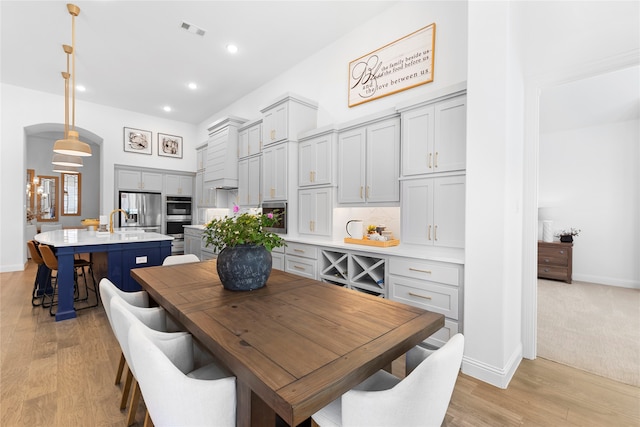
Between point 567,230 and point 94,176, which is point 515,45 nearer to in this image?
point 567,230

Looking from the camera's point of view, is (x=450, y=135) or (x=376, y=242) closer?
(x=450, y=135)

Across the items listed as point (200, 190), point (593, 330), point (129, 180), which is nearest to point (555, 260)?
point (593, 330)

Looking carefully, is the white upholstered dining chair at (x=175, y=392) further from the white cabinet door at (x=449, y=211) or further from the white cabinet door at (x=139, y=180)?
the white cabinet door at (x=139, y=180)

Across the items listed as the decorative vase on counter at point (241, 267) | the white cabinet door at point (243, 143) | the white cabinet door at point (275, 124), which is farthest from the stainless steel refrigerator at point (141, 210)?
the decorative vase on counter at point (241, 267)

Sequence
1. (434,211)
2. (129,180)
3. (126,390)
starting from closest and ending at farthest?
1. (126,390)
2. (434,211)
3. (129,180)

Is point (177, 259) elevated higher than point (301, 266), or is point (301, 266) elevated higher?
point (177, 259)

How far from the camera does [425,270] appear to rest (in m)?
2.39

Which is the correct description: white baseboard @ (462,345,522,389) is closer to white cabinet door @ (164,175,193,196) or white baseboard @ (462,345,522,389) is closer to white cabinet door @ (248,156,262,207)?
white cabinet door @ (248,156,262,207)

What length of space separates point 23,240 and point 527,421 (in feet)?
26.4

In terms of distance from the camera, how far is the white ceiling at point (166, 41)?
3344mm

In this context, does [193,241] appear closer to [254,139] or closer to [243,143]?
[243,143]

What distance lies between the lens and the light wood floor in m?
1.68

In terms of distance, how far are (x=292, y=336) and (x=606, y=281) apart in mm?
6325

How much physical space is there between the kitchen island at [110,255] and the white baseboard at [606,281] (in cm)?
697
